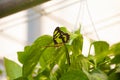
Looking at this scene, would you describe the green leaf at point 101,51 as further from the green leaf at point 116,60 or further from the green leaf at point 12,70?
the green leaf at point 12,70

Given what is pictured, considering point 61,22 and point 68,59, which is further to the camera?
point 61,22

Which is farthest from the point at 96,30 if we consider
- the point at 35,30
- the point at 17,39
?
the point at 17,39

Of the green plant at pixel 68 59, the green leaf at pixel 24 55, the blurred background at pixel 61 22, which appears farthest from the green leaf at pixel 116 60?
the blurred background at pixel 61 22

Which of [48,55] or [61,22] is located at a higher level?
[61,22]

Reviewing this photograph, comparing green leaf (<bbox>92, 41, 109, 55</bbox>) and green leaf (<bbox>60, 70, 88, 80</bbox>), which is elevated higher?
green leaf (<bbox>92, 41, 109, 55</bbox>)

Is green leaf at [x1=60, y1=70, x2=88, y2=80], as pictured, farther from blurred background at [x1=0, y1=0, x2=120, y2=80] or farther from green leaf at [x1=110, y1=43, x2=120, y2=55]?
blurred background at [x1=0, y1=0, x2=120, y2=80]

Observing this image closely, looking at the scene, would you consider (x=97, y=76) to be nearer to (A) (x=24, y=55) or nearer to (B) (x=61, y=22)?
(A) (x=24, y=55)

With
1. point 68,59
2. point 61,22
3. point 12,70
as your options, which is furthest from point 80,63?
point 61,22

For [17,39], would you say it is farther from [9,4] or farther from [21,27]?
[9,4]

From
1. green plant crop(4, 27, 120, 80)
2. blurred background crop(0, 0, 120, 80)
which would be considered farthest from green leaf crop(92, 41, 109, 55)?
blurred background crop(0, 0, 120, 80)
